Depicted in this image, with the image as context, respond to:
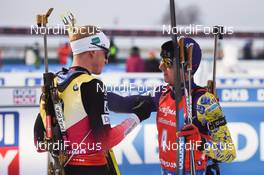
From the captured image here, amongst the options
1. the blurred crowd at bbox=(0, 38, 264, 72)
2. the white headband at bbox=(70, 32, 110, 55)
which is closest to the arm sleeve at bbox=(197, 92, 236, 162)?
the white headband at bbox=(70, 32, 110, 55)

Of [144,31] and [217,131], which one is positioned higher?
[144,31]

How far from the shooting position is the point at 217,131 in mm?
3395

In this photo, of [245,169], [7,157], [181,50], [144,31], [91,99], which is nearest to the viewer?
[181,50]

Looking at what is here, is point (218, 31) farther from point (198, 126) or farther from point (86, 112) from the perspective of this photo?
point (86, 112)

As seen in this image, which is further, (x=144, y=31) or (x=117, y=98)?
(x=144, y=31)

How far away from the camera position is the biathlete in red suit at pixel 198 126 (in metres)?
3.38

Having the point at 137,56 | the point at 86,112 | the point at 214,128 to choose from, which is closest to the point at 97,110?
the point at 86,112

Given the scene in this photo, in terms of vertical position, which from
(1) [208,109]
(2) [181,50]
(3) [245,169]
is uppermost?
(2) [181,50]

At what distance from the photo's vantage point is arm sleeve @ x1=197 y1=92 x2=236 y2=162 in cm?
338

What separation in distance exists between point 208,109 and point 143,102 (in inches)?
23.0

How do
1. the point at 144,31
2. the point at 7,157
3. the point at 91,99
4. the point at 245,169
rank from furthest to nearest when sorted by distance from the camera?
the point at 144,31, the point at 245,169, the point at 7,157, the point at 91,99

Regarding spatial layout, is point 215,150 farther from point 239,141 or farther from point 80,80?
point 239,141

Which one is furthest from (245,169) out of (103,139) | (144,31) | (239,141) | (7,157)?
(144,31)

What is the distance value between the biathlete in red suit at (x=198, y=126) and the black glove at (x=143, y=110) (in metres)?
0.10
